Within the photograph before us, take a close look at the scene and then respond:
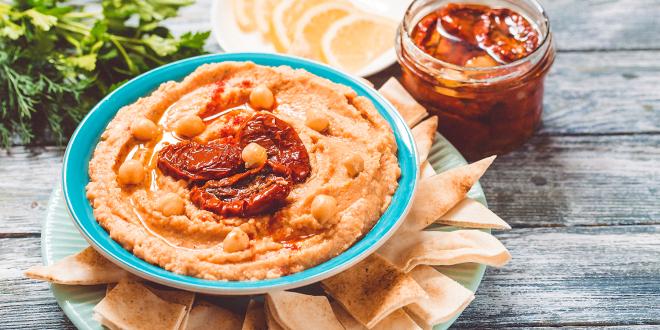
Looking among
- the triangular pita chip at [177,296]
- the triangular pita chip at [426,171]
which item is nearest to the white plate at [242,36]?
the triangular pita chip at [426,171]

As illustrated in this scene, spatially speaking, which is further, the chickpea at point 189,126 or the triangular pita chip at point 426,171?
the triangular pita chip at point 426,171

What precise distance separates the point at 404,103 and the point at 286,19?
1593 mm

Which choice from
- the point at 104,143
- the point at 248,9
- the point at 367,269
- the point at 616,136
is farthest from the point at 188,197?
the point at 616,136

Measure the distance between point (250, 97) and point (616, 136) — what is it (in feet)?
9.69

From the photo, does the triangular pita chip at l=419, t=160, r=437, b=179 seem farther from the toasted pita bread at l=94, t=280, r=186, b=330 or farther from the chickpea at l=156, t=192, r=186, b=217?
the toasted pita bread at l=94, t=280, r=186, b=330

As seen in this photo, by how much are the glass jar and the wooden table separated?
310 millimetres

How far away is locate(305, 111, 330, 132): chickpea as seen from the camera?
4633mm

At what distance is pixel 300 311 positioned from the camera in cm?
391

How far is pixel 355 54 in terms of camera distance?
6016mm

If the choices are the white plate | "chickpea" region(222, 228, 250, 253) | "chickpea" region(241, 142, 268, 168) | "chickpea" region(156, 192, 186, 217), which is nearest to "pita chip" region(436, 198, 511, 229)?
"chickpea" region(241, 142, 268, 168)

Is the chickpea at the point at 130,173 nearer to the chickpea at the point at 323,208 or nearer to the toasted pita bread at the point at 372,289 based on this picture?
the chickpea at the point at 323,208

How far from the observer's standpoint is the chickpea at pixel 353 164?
4.31 meters

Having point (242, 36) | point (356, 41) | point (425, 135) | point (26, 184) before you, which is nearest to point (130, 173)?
point (26, 184)

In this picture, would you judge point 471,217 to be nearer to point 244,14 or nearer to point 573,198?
point 573,198
